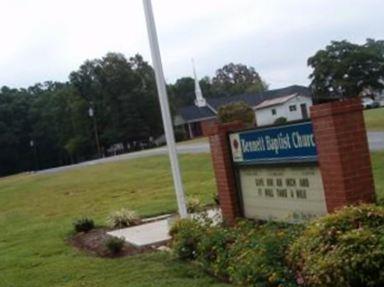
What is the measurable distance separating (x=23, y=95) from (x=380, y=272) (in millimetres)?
110381

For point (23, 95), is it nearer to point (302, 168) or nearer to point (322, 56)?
point (322, 56)

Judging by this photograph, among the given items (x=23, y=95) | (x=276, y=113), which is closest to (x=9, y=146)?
(x=23, y=95)

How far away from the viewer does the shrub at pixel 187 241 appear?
361 inches

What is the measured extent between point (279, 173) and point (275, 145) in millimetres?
389

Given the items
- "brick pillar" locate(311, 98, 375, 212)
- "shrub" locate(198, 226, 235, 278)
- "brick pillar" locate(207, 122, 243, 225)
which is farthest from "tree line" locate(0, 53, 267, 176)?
"brick pillar" locate(311, 98, 375, 212)

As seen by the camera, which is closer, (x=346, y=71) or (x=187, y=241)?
(x=187, y=241)

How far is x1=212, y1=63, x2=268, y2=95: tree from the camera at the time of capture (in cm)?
12690

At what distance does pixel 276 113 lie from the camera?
82000 millimetres

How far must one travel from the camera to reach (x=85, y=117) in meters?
92.0

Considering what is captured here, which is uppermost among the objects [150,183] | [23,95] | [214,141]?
[23,95]

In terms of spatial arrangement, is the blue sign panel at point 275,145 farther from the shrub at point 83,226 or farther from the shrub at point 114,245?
the shrub at point 83,226

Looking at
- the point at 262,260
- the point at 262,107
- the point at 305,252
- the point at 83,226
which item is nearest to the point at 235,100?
the point at 262,107

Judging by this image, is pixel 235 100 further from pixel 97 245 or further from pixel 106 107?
pixel 97 245

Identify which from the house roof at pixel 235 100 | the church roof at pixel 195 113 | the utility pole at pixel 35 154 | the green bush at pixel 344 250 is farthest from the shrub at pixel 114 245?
the utility pole at pixel 35 154
